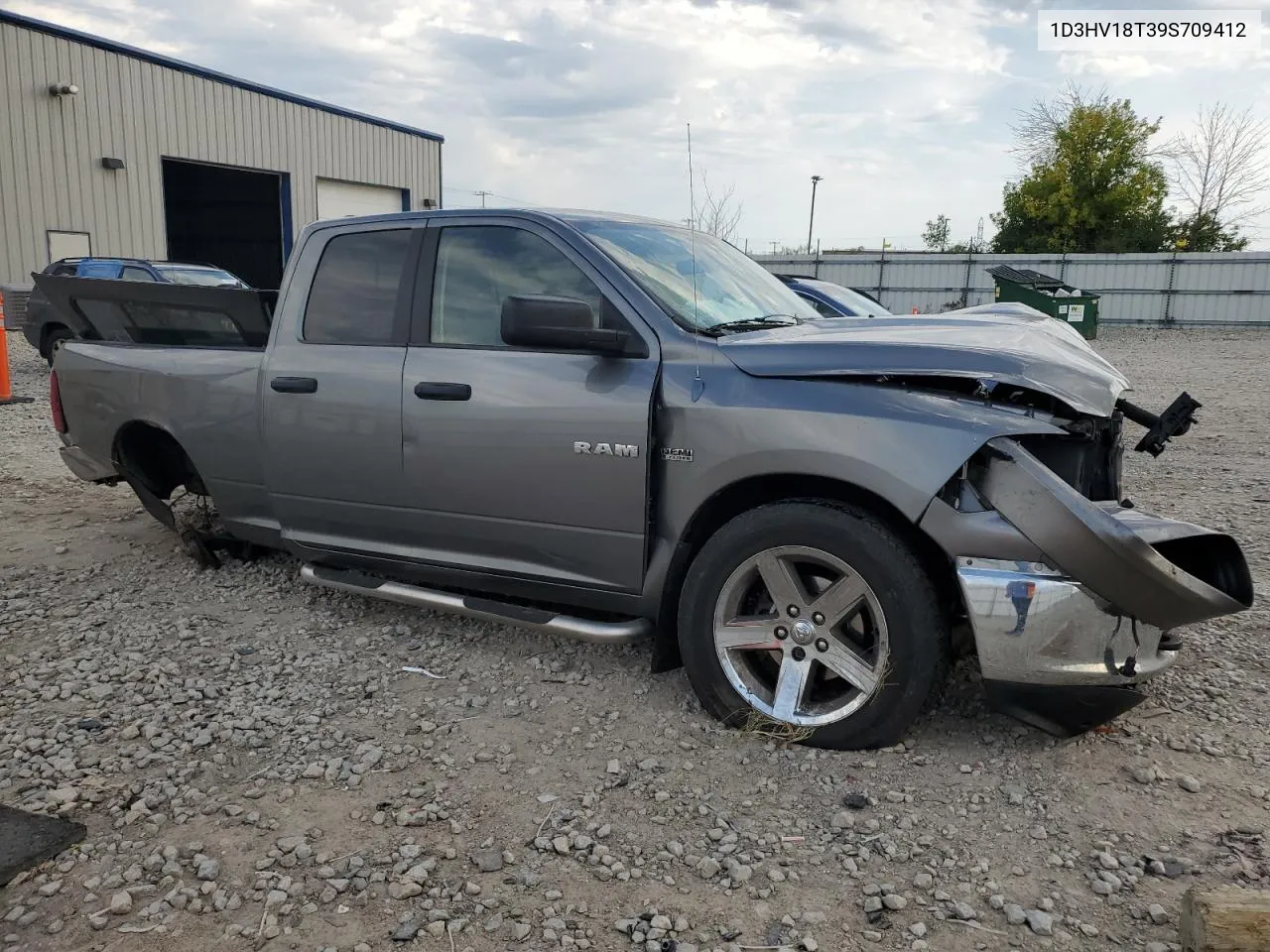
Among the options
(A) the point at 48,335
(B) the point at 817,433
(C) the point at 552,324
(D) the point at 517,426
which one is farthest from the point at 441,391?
(A) the point at 48,335

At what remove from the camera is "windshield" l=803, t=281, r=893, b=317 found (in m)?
9.54

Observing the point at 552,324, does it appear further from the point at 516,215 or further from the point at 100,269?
the point at 100,269

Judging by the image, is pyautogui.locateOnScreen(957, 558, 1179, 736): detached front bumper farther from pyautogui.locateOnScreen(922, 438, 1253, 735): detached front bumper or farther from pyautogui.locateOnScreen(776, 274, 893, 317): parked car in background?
pyautogui.locateOnScreen(776, 274, 893, 317): parked car in background

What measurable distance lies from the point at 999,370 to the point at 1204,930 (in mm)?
1588

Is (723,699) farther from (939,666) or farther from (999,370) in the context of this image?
(999,370)

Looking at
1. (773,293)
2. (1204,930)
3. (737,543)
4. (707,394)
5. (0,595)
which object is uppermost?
(773,293)

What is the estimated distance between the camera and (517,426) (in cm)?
374

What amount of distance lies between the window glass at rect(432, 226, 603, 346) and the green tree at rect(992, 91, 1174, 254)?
3664cm

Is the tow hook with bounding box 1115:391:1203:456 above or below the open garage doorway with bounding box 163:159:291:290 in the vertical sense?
below

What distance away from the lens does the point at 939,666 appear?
3.07 m

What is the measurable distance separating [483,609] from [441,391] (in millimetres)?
896

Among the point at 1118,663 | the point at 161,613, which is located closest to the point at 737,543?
the point at 1118,663

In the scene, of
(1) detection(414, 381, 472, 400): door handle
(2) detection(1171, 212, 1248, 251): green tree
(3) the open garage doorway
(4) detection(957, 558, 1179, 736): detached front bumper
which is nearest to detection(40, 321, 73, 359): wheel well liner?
(1) detection(414, 381, 472, 400): door handle

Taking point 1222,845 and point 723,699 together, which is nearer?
point 1222,845
